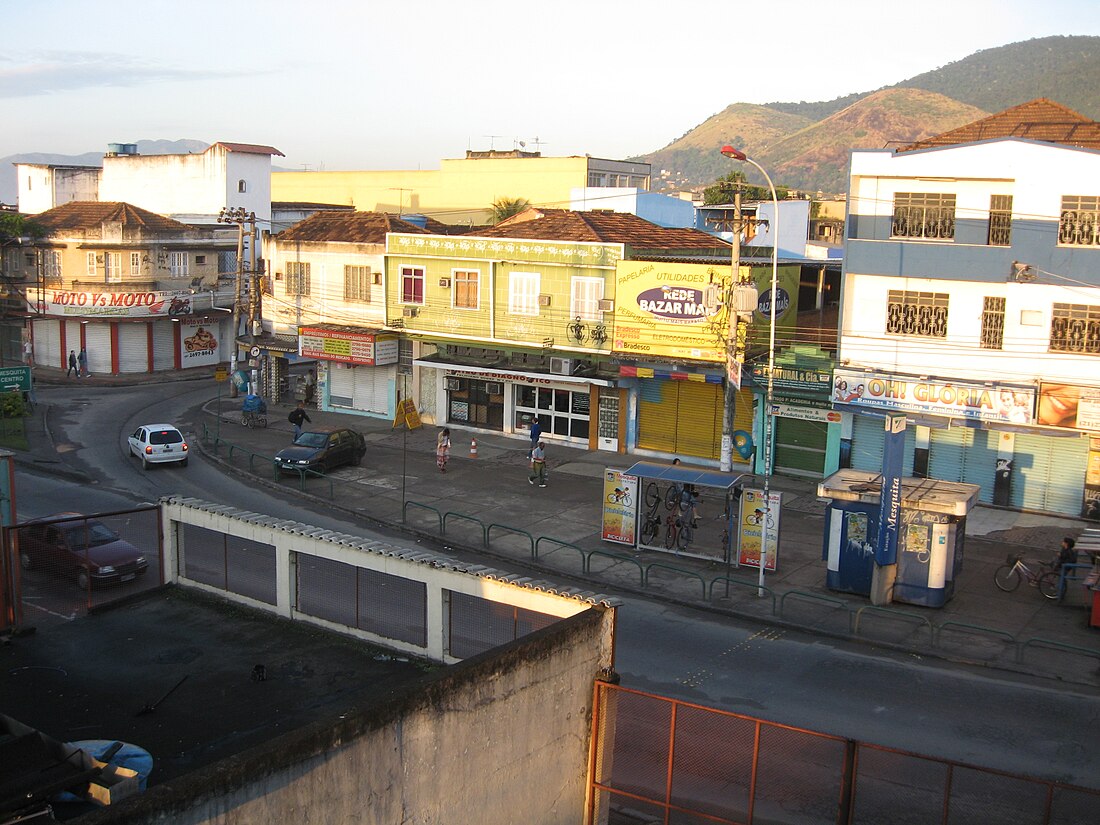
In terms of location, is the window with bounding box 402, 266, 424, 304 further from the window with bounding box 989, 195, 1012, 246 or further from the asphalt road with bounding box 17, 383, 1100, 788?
the asphalt road with bounding box 17, 383, 1100, 788

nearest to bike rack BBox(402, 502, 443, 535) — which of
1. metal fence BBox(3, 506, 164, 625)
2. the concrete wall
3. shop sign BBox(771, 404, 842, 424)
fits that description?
metal fence BBox(3, 506, 164, 625)

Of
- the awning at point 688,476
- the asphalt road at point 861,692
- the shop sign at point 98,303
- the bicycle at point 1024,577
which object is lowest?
the asphalt road at point 861,692

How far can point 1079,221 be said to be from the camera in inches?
1123

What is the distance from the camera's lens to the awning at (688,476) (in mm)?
24250

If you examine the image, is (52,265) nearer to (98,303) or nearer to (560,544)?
(98,303)

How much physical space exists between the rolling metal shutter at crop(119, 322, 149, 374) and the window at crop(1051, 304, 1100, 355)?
135 ft

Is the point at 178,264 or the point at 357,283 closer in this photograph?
the point at 357,283

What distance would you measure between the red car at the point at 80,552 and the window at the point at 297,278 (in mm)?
24113

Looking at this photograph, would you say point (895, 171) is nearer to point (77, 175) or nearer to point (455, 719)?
point (455, 719)

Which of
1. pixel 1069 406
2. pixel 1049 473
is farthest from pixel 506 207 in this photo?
pixel 1069 406

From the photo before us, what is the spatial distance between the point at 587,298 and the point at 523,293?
2.51m

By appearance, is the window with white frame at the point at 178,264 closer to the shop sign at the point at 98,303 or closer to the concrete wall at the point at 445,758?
the shop sign at the point at 98,303

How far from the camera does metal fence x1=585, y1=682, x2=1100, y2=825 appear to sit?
13.5 metres

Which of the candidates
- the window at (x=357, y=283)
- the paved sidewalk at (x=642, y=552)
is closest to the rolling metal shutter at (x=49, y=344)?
the paved sidewalk at (x=642, y=552)
